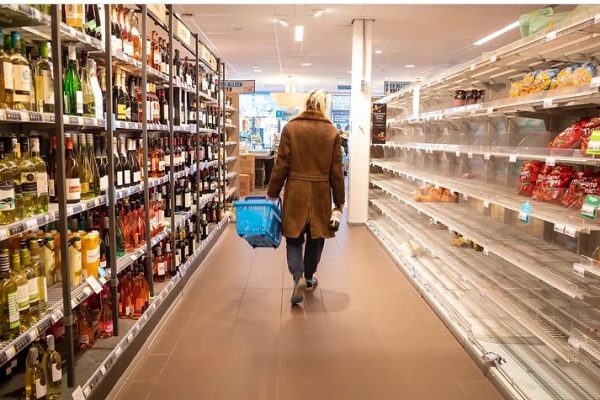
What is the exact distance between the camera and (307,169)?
4355mm

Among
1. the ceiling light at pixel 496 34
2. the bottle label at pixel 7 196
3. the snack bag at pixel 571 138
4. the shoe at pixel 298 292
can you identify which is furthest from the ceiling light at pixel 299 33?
the bottle label at pixel 7 196

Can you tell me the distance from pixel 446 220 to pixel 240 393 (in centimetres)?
259

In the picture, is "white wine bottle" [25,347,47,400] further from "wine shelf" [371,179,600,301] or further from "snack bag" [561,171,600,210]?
"snack bag" [561,171,600,210]

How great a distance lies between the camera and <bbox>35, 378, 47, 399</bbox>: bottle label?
7.28 feet

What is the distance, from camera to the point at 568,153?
2812mm

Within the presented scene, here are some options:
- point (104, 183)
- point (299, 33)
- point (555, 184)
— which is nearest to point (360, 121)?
point (299, 33)

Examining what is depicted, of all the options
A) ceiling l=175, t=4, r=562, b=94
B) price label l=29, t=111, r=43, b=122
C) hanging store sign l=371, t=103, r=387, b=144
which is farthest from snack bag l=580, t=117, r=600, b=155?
hanging store sign l=371, t=103, r=387, b=144

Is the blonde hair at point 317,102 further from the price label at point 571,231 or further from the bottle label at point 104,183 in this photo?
the price label at point 571,231

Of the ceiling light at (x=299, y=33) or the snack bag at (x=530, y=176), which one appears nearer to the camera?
the snack bag at (x=530, y=176)

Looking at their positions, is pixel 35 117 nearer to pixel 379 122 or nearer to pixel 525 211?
pixel 525 211

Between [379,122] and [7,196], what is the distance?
22.6 feet

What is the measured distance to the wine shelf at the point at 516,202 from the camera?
2.54 meters

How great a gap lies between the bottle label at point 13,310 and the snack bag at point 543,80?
322cm

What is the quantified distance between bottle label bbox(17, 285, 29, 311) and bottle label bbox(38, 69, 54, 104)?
912 mm
